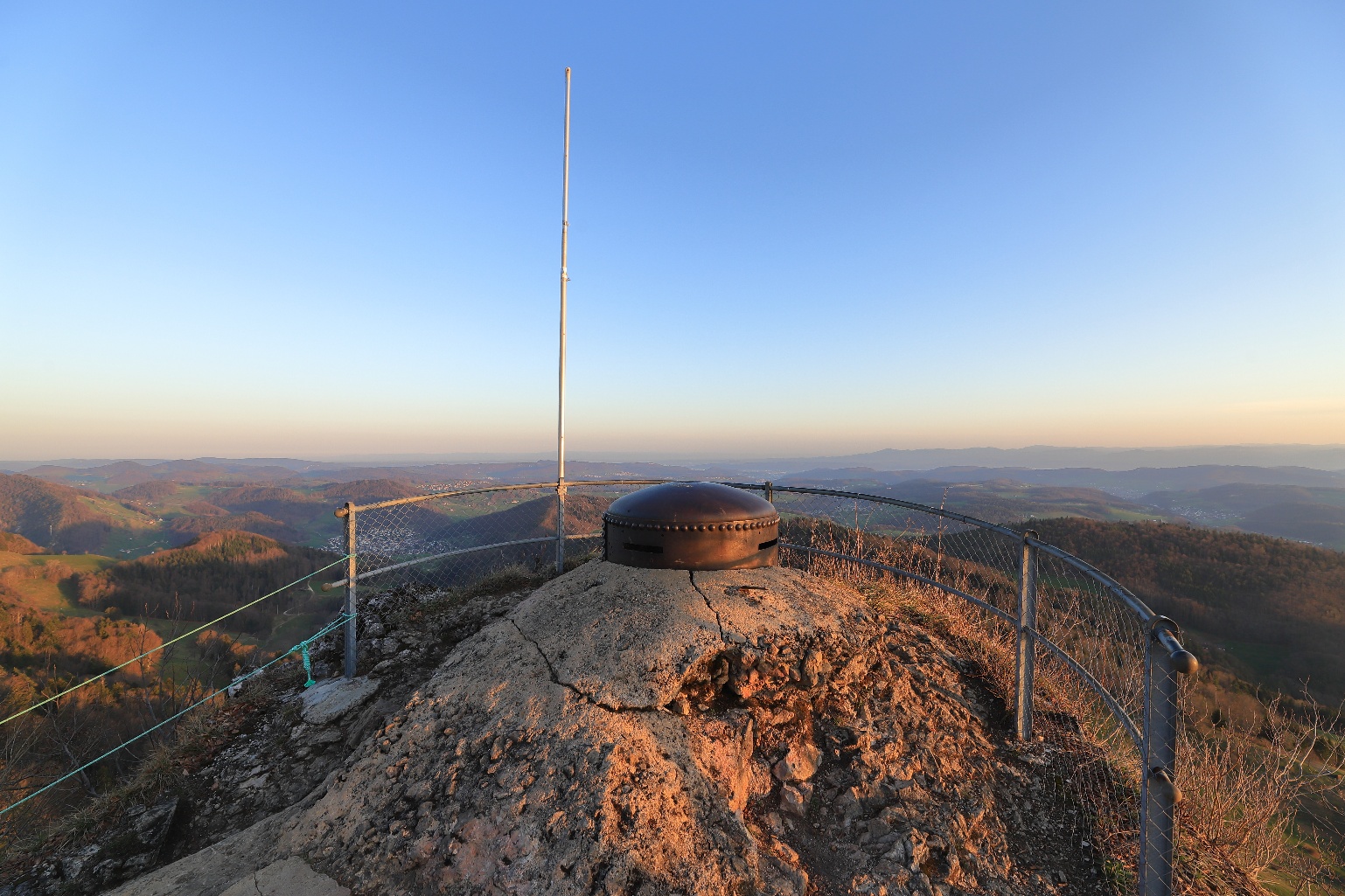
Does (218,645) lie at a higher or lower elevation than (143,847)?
lower

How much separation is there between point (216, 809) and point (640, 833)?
382cm

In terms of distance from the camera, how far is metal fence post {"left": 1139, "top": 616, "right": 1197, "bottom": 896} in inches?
89.4

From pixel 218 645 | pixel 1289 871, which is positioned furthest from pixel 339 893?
pixel 218 645

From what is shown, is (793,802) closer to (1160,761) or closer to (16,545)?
(1160,761)

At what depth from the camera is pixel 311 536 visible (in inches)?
3231

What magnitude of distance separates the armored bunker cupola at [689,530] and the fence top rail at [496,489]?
52 centimetres

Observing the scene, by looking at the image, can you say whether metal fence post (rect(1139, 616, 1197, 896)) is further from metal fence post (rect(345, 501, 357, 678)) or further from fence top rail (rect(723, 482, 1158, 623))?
metal fence post (rect(345, 501, 357, 678))

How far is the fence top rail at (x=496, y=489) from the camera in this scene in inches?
202

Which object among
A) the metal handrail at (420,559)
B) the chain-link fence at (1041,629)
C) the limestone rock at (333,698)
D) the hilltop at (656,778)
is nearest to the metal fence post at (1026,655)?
the chain-link fence at (1041,629)

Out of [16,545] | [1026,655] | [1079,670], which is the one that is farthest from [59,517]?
[1079,670]

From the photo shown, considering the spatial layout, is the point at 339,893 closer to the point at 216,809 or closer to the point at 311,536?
the point at 216,809

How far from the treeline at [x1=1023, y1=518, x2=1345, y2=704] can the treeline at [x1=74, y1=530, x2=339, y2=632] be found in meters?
59.1

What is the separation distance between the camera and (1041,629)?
480 cm

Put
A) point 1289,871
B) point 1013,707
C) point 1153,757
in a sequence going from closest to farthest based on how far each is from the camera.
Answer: point 1153,757 → point 1289,871 → point 1013,707
